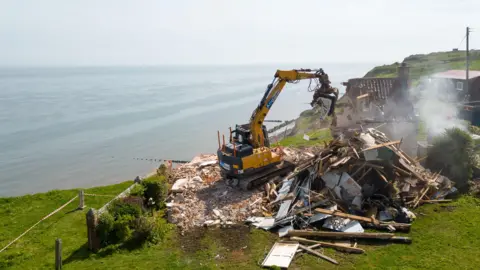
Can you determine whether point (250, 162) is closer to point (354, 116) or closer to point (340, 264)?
point (340, 264)

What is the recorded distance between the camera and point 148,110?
240ft

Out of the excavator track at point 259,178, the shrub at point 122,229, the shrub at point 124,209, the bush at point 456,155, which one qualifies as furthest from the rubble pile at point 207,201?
the bush at point 456,155

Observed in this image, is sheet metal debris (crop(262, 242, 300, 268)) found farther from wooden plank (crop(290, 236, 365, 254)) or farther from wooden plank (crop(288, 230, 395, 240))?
wooden plank (crop(288, 230, 395, 240))

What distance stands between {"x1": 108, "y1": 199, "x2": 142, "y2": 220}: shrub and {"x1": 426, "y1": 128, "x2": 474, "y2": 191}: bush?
1477 centimetres

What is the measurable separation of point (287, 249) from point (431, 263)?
14.9 ft

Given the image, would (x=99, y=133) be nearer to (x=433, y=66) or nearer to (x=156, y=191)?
(x=156, y=191)

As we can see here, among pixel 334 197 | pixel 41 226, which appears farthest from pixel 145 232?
pixel 334 197

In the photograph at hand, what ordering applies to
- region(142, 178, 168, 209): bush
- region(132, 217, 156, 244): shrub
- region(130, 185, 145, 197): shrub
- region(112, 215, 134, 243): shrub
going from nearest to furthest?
1. region(112, 215, 134, 243): shrub
2. region(132, 217, 156, 244): shrub
3. region(130, 185, 145, 197): shrub
4. region(142, 178, 168, 209): bush

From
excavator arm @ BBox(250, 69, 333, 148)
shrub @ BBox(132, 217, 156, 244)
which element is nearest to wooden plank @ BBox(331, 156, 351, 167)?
excavator arm @ BBox(250, 69, 333, 148)

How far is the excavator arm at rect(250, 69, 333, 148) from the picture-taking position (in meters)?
18.3

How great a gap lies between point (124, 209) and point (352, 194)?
31.0 feet

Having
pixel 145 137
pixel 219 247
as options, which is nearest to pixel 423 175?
pixel 219 247

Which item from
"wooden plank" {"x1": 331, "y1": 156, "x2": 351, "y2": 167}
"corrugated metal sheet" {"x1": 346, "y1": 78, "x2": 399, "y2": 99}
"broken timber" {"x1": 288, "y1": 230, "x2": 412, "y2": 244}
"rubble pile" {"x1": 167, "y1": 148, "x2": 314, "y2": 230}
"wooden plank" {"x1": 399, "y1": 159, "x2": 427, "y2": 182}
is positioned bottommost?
"broken timber" {"x1": 288, "y1": 230, "x2": 412, "y2": 244}

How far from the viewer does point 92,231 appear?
44.8 feet
